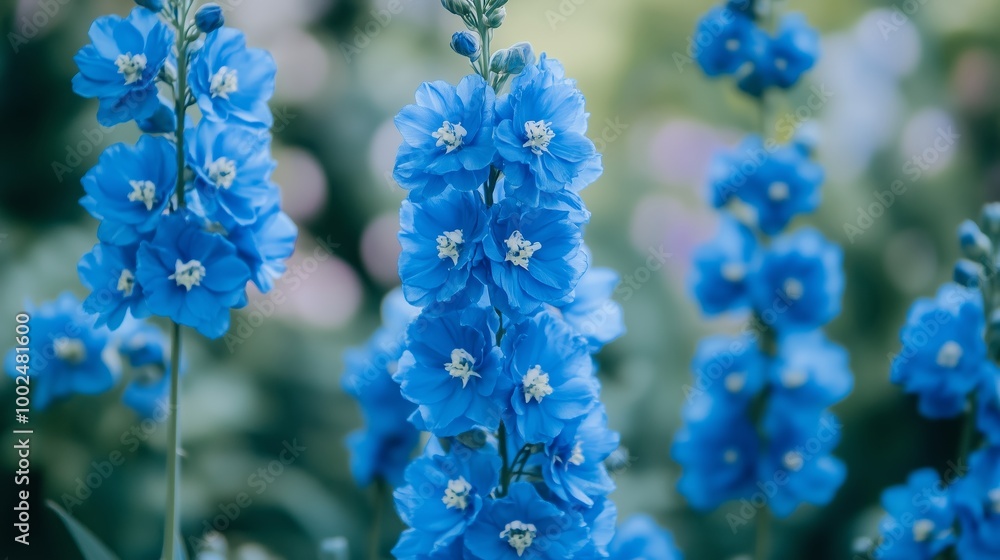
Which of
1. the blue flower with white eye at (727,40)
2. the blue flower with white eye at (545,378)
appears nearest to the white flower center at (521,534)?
the blue flower with white eye at (545,378)

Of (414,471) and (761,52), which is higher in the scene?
(761,52)

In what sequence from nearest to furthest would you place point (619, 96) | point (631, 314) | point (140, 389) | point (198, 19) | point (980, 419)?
1. point (198, 19)
2. point (980, 419)
3. point (140, 389)
4. point (631, 314)
5. point (619, 96)

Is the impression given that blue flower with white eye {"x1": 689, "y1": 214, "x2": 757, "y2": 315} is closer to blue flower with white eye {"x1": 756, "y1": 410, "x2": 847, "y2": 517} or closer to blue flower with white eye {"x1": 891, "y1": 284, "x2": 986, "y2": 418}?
blue flower with white eye {"x1": 756, "y1": 410, "x2": 847, "y2": 517}

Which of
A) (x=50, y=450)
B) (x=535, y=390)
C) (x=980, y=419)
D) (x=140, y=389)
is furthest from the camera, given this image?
(x=50, y=450)

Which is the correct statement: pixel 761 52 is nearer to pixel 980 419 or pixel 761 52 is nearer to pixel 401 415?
pixel 980 419

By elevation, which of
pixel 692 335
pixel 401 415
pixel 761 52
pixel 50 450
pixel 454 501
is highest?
pixel 761 52

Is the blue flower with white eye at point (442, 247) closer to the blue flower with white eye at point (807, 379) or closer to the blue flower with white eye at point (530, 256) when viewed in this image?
the blue flower with white eye at point (530, 256)

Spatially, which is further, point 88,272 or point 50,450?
point 50,450

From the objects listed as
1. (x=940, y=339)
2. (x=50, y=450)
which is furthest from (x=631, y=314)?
(x=50, y=450)

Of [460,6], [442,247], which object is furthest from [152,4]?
[442,247]
